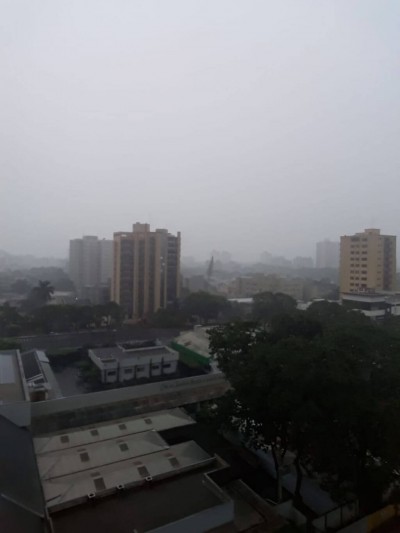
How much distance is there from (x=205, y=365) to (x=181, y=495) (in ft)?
18.8

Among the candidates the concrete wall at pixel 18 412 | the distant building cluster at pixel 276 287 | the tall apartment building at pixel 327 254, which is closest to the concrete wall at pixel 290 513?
the concrete wall at pixel 18 412

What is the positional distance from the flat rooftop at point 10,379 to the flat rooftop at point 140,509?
7.93 feet

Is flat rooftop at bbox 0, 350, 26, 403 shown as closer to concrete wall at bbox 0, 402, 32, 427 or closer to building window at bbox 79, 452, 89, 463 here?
concrete wall at bbox 0, 402, 32, 427

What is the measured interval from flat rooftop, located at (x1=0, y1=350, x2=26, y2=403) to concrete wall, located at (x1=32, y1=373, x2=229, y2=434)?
1.10 feet

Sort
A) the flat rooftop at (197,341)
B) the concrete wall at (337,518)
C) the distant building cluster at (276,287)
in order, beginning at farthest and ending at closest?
1. the distant building cluster at (276,287)
2. the flat rooftop at (197,341)
3. the concrete wall at (337,518)

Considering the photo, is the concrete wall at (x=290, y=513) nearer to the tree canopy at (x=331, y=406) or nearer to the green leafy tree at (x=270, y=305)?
the tree canopy at (x=331, y=406)

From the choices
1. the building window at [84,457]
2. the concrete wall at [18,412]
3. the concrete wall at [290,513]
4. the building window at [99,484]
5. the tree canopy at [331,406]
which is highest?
the tree canopy at [331,406]

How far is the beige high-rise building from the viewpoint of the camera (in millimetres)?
17594

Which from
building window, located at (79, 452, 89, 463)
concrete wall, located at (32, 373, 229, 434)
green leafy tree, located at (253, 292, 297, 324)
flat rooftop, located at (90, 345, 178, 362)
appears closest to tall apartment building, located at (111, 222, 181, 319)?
green leafy tree, located at (253, 292, 297, 324)

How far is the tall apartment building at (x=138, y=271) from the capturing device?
53.8 feet

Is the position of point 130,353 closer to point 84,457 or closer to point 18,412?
point 18,412

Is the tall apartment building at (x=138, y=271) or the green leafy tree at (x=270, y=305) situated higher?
the tall apartment building at (x=138, y=271)

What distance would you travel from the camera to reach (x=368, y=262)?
58.3ft

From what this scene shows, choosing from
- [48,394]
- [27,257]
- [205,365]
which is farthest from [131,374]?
[27,257]
